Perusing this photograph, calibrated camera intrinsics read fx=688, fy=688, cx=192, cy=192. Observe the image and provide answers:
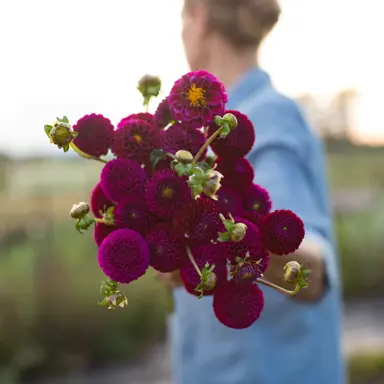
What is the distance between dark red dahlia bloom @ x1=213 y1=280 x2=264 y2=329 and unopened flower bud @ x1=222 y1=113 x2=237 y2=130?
133 millimetres

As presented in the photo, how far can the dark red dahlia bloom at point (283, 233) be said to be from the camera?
60 centimetres

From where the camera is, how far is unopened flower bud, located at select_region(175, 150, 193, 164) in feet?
1.87

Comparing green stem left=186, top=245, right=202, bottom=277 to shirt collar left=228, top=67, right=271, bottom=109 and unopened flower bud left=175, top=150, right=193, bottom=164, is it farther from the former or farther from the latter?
shirt collar left=228, top=67, right=271, bottom=109

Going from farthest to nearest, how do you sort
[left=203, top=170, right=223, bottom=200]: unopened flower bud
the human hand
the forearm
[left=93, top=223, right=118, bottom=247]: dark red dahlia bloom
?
1. the forearm
2. the human hand
3. [left=93, top=223, right=118, bottom=247]: dark red dahlia bloom
4. [left=203, top=170, right=223, bottom=200]: unopened flower bud

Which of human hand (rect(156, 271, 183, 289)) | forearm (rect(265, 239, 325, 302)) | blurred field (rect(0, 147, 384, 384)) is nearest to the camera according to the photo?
human hand (rect(156, 271, 183, 289))

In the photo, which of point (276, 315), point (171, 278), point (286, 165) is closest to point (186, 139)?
point (171, 278)

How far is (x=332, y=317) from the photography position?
1304mm

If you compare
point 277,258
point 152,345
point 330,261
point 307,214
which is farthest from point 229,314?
point 152,345

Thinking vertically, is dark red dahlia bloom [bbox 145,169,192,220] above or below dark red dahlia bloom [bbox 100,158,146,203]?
below

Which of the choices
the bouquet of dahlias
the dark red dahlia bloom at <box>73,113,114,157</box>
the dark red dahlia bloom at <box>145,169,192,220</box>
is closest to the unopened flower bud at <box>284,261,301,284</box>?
the bouquet of dahlias

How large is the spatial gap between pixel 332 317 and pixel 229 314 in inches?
30.3

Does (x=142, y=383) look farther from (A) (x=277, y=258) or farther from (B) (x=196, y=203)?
(B) (x=196, y=203)

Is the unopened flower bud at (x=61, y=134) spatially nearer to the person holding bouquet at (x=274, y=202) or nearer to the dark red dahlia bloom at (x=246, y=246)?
the dark red dahlia bloom at (x=246, y=246)

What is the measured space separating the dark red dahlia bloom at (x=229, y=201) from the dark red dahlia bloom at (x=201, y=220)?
4 cm
